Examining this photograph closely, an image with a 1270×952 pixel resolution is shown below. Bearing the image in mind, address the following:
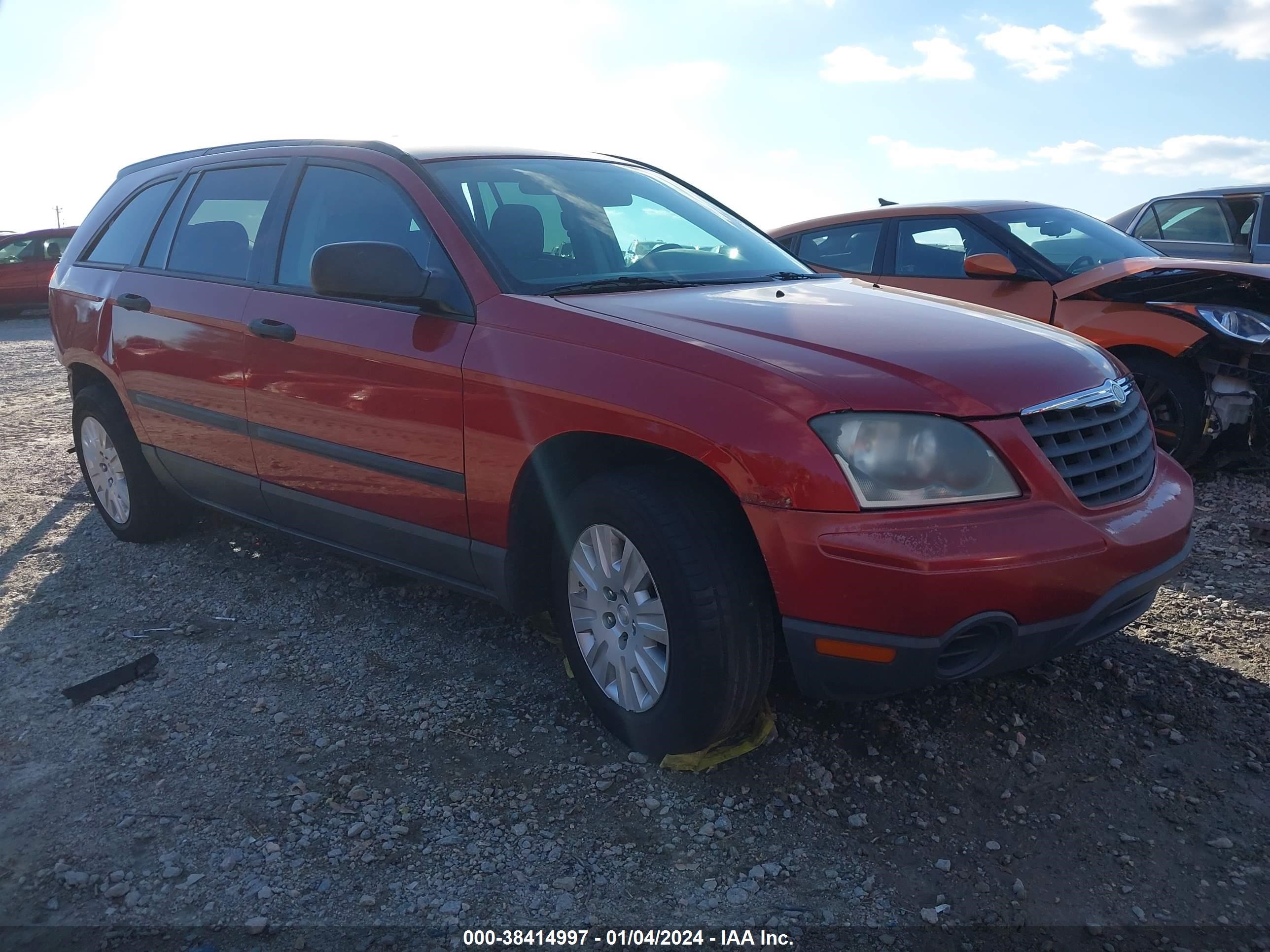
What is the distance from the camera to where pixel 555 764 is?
3.10 m

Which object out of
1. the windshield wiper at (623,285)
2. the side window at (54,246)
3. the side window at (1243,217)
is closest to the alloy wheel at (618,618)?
the windshield wiper at (623,285)

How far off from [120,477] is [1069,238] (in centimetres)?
558

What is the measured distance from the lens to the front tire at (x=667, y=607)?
8.96 ft

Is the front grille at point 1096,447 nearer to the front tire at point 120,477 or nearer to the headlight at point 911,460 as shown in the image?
the headlight at point 911,460

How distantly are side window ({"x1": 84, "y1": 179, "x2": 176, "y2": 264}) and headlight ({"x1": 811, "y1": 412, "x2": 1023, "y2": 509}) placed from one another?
3.81 m

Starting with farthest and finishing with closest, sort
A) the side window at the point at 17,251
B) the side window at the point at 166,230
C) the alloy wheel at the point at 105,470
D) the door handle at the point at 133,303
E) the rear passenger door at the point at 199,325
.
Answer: the side window at the point at 17,251, the alloy wheel at the point at 105,470, the side window at the point at 166,230, the door handle at the point at 133,303, the rear passenger door at the point at 199,325

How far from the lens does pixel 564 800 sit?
2924 millimetres

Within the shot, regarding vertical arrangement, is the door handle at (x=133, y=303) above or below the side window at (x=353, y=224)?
below

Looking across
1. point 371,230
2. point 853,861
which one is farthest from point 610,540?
point 371,230

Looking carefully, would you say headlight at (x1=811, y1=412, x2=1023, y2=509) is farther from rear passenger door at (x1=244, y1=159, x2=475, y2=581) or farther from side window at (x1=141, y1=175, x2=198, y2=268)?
side window at (x1=141, y1=175, x2=198, y2=268)

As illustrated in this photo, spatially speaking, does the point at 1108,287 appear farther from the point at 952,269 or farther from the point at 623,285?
the point at 623,285

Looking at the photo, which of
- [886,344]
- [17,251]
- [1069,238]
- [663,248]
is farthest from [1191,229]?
[17,251]

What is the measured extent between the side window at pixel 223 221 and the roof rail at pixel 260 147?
12cm

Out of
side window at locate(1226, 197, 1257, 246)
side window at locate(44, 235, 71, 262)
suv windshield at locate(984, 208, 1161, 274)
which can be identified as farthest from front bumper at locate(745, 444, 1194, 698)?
side window at locate(44, 235, 71, 262)
